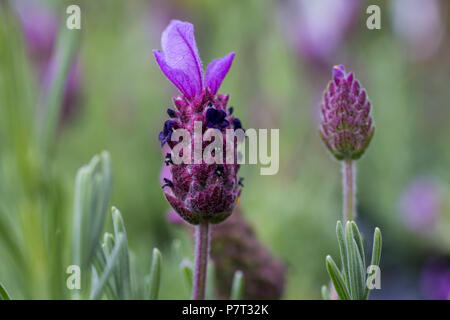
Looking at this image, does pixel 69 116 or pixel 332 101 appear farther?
pixel 69 116

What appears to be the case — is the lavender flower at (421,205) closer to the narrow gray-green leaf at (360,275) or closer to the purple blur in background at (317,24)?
the purple blur in background at (317,24)

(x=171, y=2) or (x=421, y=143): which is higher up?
(x=171, y=2)

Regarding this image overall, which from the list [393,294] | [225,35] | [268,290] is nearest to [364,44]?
[225,35]

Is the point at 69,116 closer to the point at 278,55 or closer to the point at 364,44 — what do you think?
the point at 278,55

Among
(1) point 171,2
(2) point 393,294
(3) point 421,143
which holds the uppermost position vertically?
(1) point 171,2

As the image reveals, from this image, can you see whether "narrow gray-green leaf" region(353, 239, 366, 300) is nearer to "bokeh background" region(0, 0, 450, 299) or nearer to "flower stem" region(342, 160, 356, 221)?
"flower stem" region(342, 160, 356, 221)

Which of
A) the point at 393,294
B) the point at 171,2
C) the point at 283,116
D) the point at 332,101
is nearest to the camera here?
the point at 332,101

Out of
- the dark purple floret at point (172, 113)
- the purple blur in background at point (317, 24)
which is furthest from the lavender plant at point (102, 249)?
the purple blur in background at point (317, 24)

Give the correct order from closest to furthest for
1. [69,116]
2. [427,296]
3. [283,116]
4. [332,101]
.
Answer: [332,101], [427,296], [69,116], [283,116]
